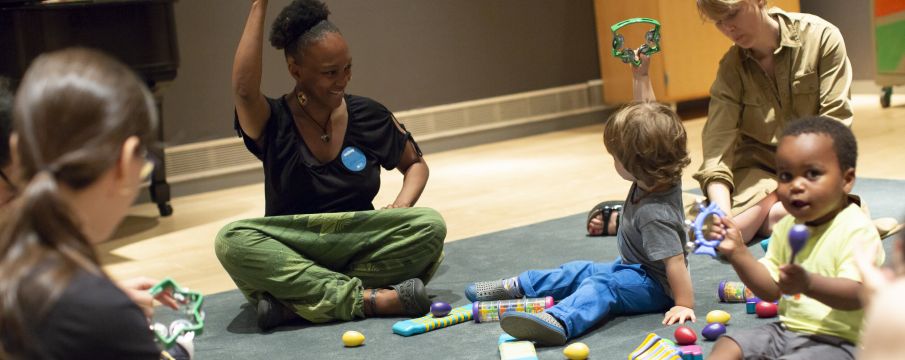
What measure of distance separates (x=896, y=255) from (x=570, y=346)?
135cm

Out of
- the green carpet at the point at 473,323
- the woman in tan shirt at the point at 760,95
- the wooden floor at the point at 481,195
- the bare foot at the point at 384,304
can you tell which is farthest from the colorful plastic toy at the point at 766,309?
the wooden floor at the point at 481,195

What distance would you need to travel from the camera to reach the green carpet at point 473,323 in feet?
8.53

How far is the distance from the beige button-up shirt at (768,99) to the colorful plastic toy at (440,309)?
44.2 inches

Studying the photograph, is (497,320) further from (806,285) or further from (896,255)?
(896,255)

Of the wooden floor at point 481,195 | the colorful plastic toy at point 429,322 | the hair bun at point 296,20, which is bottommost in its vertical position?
the wooden floor at point 481,195

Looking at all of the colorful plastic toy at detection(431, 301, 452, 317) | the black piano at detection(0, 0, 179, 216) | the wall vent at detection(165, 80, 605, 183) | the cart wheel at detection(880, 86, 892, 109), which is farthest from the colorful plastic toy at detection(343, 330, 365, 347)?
the cart wheel at detection(880, 86, 892, 109)

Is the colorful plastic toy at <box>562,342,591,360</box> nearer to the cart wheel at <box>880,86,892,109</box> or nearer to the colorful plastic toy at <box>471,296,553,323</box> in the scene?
the colorful plastic toy at <box>471,296,553,323</box>

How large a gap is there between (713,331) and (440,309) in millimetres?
732

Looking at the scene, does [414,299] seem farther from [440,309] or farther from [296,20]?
[296,20]

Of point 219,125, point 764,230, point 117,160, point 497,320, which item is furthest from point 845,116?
point 219,125

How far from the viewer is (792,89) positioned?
11.1 feet

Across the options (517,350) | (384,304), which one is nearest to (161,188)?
(384,304)

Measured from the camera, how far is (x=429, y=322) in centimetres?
281

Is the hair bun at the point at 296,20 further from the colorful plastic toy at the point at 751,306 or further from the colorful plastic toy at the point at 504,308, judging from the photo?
the colorful plastic toy at the point at 751,306
